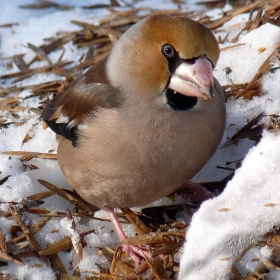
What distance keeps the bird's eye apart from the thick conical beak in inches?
2.9

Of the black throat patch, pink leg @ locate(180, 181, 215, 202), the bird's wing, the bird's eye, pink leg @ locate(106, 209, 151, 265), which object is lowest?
pink leg @ locate(106, 209, 151, 265)

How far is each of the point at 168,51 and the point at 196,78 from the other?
0.20 meters

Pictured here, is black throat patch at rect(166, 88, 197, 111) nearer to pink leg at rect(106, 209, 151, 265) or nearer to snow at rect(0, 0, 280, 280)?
snow at rect(0, 0, 280, 280)

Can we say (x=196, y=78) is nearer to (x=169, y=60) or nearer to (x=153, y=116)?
(x=169, y=60)

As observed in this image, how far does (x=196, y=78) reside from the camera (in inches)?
108

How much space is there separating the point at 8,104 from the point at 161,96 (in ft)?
5.76

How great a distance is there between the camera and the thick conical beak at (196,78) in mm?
2752

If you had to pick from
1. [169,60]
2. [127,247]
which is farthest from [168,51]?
[127,247]

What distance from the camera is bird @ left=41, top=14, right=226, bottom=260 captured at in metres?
2.78

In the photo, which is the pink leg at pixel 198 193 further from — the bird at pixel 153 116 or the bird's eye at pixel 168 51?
the bird's eye at pixel 168 51

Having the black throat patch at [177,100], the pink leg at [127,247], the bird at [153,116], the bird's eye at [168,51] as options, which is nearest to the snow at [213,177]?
the pink leg at [127,247]

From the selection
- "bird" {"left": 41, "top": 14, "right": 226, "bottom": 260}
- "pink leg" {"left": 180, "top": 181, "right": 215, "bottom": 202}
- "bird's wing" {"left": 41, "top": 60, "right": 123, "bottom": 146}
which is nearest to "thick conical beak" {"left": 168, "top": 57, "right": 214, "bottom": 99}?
"bird" {"left": 41, "top": 14, "right": 226, "bottom": 260}

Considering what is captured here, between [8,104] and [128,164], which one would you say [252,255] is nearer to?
[128,164]

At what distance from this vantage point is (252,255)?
2.47 metres
